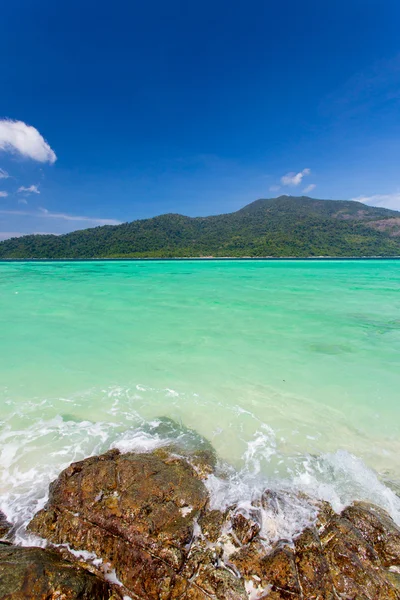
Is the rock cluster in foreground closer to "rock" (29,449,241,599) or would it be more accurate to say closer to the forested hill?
"rock" (29,449,241,599)

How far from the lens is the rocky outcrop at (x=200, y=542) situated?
1.93 metres

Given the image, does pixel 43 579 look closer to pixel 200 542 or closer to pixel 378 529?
pixel 200 542

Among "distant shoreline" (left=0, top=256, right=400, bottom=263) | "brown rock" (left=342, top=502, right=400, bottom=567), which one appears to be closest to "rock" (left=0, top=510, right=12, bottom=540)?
"brown rock" (left=342, top=502, right=400, bottom=567)

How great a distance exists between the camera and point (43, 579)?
5.75 feet

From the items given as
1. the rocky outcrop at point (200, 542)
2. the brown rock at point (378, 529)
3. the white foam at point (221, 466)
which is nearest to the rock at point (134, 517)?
the rocky outcrop at point (200, 542)

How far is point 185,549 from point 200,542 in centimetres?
13

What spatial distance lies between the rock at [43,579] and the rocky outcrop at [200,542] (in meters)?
0.25

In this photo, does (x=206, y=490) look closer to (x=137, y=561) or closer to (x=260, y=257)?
(x=137, y=561)

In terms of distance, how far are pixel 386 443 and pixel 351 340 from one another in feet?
15.4

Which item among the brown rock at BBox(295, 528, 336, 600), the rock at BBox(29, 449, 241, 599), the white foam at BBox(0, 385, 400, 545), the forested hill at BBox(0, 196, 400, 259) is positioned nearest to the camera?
the brown rock at BBox(295, 528, 336, 600)

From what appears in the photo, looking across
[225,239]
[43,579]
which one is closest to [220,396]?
[43,579]

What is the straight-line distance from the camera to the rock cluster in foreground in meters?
1.91

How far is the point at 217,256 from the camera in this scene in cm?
7538

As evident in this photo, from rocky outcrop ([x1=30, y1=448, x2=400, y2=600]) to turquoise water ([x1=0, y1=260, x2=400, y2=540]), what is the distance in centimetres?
50
